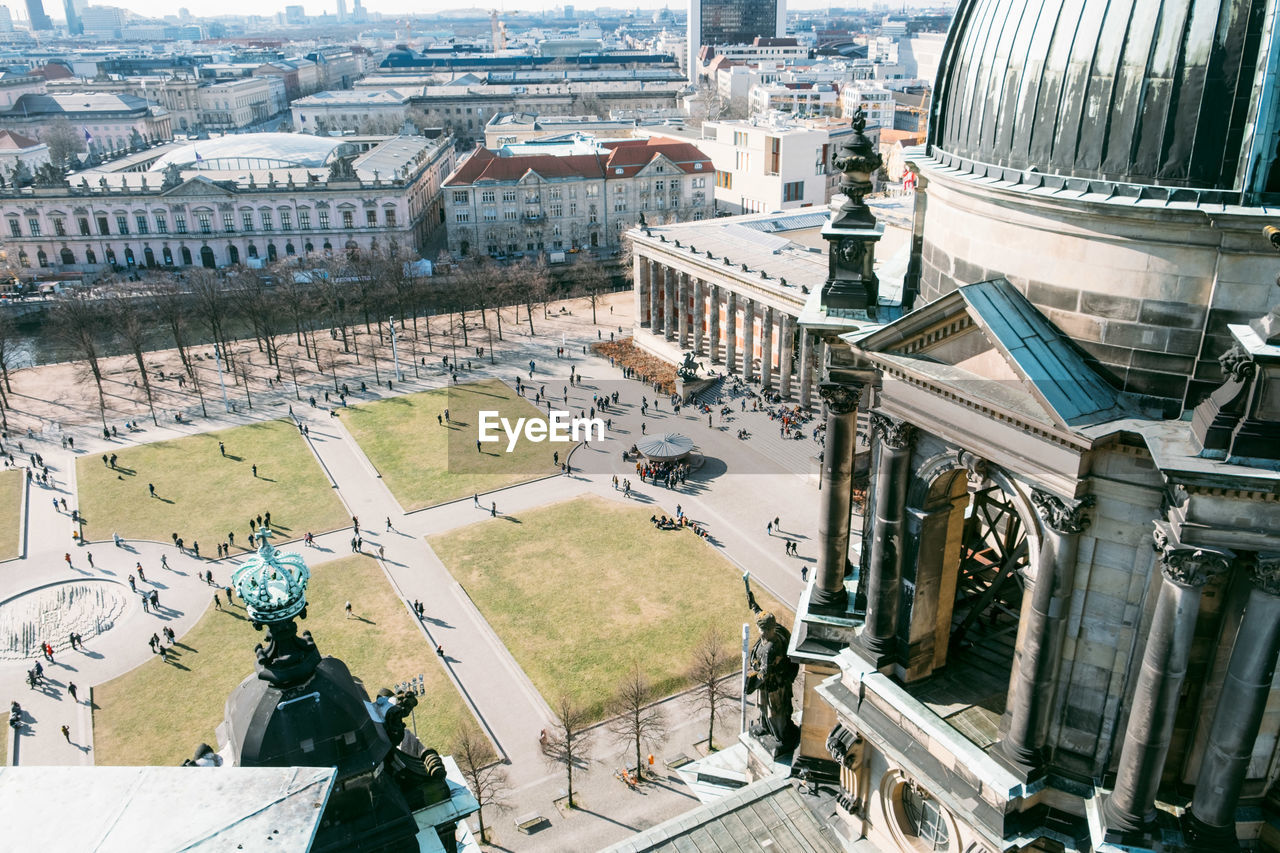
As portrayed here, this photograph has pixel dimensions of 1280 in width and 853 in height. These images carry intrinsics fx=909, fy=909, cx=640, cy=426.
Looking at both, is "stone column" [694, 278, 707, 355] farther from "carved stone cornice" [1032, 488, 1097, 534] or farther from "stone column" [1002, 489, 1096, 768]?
"carved stone cornice" [1032, 488, 1097, 534]

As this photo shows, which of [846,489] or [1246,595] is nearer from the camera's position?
[1246,595]

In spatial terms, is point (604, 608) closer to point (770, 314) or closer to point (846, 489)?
point (846, 489)

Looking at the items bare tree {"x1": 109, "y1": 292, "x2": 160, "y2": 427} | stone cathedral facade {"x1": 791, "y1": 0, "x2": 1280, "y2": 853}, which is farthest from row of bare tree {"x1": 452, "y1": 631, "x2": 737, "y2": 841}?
bare tree {"x1": 109, "y1": 292, "x2": 160, "y2": 427}

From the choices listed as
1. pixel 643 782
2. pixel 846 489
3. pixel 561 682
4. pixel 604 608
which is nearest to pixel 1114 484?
pixel 846 489

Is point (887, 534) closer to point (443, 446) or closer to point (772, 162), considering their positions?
point (443, 446)

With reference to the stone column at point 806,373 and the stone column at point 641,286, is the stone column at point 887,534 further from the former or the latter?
the stone column at point 641,286

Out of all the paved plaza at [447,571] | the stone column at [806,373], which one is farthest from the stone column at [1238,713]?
the stone column at [806,373]
